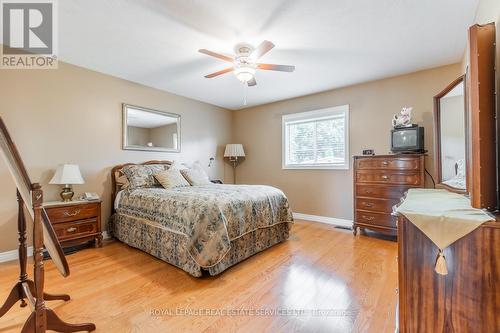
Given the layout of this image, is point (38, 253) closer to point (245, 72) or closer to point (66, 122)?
point (245, 72)

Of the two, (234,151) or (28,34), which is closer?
(28,34)

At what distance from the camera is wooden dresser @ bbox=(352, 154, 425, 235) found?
295cm

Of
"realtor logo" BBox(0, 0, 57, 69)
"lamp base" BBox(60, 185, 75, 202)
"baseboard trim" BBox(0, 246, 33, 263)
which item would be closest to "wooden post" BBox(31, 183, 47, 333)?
"realtor logo" BBox(0, 0, 57, 69)

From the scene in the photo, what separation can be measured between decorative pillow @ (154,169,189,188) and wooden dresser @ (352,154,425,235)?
2673 millimetres

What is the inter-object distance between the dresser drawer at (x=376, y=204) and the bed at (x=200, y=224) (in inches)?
44.5

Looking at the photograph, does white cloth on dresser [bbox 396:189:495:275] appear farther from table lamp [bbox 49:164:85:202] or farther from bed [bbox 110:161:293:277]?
table lamp [bbox 49:164:85:202]

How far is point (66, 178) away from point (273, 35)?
292cm

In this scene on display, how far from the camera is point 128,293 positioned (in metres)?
1.91

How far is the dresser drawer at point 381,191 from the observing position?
9.99 feet

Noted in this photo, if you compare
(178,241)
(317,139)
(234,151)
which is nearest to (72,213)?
(178,241)

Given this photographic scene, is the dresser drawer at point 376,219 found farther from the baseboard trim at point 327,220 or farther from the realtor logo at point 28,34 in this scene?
the realtor logo at point 28,34

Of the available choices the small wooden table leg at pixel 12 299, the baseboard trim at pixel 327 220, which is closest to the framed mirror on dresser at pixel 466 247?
the small wooden table leg at pixel 12 299

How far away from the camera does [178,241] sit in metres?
2.35

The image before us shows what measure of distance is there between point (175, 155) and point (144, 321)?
310cm
